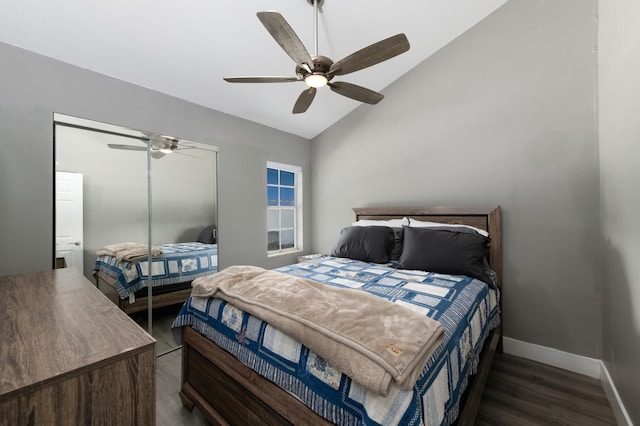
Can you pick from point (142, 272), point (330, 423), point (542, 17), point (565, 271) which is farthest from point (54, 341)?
point (542, 17)

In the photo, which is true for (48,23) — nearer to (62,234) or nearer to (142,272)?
(62,234)

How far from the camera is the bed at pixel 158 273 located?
2.35 meters

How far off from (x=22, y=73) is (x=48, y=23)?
428 mm

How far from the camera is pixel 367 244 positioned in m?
2.68

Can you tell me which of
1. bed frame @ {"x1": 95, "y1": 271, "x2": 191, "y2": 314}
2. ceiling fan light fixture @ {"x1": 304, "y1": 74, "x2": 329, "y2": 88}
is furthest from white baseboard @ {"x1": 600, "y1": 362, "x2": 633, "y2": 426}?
bed frame @ {"x1": 95, "y1": 271, "x2": 191, "y2": 314}

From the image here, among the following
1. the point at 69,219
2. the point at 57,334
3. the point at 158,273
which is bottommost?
the point at 158,273

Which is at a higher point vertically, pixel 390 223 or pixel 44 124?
pixel 44 124

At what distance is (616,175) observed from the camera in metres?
1.63

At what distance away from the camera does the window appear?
3783mm

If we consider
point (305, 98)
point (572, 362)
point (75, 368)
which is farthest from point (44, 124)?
point (572, 362)

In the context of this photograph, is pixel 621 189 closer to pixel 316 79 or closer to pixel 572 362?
pixel 572 362

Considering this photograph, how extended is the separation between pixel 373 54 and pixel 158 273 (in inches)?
105

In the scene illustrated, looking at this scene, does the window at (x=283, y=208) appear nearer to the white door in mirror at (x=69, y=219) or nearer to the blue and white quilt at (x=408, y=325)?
the blue and white quilt at (x=408, y=325)

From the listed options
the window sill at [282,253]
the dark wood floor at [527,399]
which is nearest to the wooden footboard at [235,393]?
the dark wood floor at [527,399]
